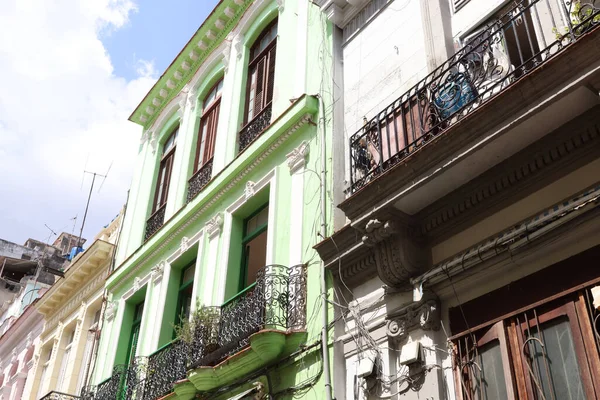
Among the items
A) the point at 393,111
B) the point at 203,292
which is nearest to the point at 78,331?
the point at 203,292

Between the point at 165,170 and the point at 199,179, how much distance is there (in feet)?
9.16

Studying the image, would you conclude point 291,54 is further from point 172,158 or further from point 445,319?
point 445,319

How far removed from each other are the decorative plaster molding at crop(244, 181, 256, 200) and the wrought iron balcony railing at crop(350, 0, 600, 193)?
116 inches

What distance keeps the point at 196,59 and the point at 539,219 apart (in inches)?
428

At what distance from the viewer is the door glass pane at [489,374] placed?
5.57 m

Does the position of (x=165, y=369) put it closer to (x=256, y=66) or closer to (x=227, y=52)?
(x=256, y=66)

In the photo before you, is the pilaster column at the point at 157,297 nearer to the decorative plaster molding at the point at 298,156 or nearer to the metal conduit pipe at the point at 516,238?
the decorative plaster molding at the point at 298,156

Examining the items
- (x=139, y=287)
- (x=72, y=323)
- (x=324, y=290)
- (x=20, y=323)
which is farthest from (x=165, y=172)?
(x=20, y=323)

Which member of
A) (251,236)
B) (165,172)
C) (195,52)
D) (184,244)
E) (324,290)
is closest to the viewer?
(324,290)

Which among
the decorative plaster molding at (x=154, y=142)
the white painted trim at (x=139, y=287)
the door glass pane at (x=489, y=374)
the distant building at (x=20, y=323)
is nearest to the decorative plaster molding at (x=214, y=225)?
the white painted trim at (x=139, y=287)

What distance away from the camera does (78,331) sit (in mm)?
15578

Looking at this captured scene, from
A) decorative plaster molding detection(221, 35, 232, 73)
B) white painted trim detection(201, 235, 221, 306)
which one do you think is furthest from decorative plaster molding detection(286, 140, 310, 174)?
decorative plaster molding detection(221, 35, 232, 73)

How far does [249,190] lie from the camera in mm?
10273

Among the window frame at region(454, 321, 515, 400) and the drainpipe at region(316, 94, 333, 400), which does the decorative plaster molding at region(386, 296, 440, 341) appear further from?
the drainpipe at region(316, 94, 333, 400)
